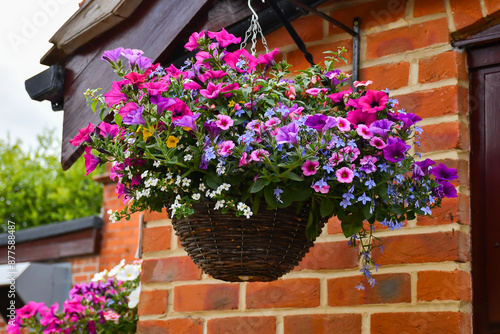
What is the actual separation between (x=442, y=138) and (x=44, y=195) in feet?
37.4

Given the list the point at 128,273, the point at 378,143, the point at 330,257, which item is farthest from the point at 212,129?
the point at 128,273

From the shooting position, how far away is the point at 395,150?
4.54ft

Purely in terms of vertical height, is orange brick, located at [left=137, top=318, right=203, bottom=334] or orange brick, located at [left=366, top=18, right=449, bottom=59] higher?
orange brick, located at [left=366, top=18, right=449, bottom=59]

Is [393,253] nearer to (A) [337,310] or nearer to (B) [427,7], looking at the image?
(A) [337,310]

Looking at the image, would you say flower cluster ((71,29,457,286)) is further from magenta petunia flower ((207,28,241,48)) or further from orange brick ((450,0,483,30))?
orange brick ((450,0,483,30))

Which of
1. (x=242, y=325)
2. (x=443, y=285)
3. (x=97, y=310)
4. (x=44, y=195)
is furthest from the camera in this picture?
(x=44, y=195)

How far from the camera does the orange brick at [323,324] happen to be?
190cm

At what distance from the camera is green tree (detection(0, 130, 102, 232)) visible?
1188 centimetres

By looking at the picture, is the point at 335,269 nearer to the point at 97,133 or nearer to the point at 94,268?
the point at 97,133

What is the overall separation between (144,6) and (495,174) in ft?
4.31

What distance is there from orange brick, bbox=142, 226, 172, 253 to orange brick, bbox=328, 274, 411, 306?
0.68 metres

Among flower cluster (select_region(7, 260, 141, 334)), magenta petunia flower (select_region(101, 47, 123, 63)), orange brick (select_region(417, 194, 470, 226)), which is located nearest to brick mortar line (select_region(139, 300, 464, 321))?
orange brick (select_region(417, 194, 470, 226))

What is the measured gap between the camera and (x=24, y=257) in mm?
7184

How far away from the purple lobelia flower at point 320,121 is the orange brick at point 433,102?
0.66 metres
